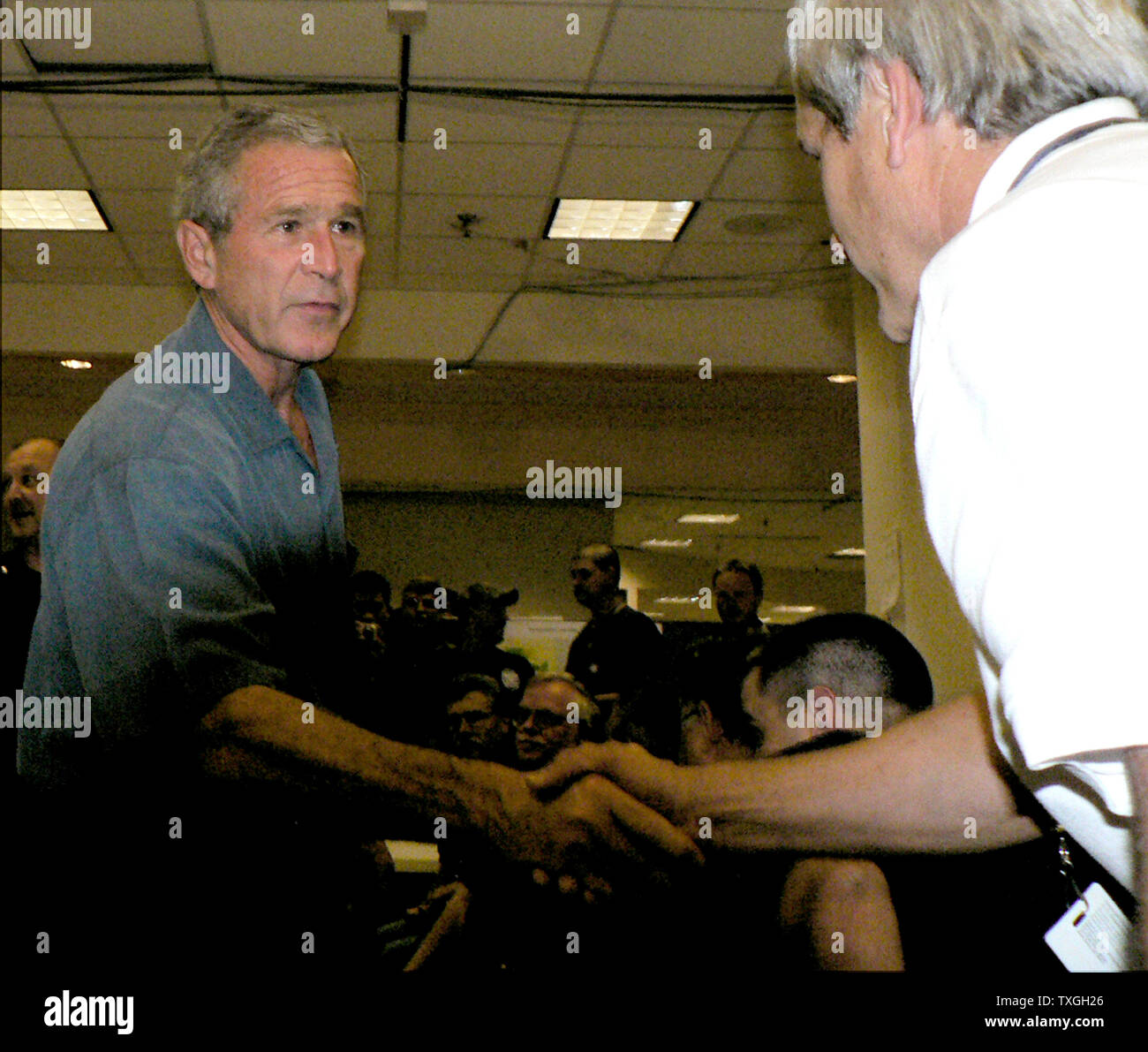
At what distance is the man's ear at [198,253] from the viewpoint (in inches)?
45.6

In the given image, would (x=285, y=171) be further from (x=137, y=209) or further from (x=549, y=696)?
(x=137, y=209)

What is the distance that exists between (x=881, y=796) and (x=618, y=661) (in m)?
1.49

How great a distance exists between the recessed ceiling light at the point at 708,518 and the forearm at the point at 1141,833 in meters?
5.80

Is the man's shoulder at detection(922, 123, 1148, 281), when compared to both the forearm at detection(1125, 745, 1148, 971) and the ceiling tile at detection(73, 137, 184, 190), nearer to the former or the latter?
the forearm at detection(1125, 745, 1148, 971)

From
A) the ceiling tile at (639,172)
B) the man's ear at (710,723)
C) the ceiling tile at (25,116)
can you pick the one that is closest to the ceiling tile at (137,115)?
the ceiling tile at (25,116)

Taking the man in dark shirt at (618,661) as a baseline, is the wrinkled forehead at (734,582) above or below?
above

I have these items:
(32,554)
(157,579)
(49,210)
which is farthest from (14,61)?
(157,579)

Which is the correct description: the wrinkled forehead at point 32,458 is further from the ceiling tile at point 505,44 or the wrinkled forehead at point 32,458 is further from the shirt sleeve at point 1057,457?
the ceiling tile at point 505,44

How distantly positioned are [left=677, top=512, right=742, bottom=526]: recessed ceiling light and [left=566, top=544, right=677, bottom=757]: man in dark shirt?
11.0ft

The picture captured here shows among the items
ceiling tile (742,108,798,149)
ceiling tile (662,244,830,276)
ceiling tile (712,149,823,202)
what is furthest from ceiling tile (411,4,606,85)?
ceiling tile (662,244,830,276)

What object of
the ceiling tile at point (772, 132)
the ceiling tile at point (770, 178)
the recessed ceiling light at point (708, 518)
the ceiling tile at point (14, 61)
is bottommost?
the recessed ceiling light at point (708, 518)

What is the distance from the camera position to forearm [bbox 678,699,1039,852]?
1027 mm
